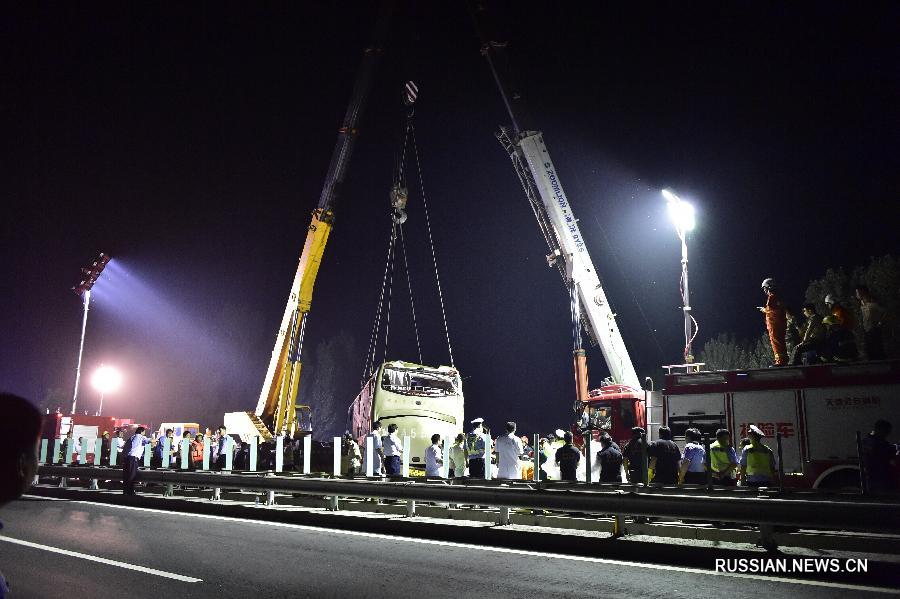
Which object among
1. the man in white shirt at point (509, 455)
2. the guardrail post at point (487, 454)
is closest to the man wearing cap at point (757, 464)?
the man in white shirt at point (509, 455)

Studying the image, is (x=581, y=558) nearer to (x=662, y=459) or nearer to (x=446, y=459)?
(x=662, y=459)

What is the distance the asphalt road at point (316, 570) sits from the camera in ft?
17.7

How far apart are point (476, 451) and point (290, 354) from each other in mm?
12027

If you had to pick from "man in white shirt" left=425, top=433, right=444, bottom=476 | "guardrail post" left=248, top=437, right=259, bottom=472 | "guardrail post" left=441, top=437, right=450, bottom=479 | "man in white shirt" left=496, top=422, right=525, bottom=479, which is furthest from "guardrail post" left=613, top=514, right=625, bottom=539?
"guardrail post" left=248, top=437, right=259, bottom=472

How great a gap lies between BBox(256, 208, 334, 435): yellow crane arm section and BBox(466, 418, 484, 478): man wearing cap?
11179 millimetres

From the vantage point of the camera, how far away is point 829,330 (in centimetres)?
1138

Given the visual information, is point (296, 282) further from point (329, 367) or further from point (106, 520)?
point (329, 367)

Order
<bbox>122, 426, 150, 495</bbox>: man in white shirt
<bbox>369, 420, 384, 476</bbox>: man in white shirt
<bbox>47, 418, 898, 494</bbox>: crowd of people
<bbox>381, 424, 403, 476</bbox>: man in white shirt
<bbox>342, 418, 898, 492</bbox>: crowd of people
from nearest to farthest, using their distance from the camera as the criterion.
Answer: <bbox>342, 418, 898, 492</bbox>: crowd of people, <bbox>47, 418, 898, 494</bbox>: crowd of people, <bbox>381, 424, 403, 476</bbox>: man in white shirt, <bbox>369, 420, 384, 476</bbox>: man in white shirt, <bbox>122, 426, 150, 495</bbox>: man in white shirt

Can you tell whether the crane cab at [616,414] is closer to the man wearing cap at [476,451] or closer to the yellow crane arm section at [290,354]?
the man wearing cap at [476,451]

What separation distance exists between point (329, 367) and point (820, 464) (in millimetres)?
63181

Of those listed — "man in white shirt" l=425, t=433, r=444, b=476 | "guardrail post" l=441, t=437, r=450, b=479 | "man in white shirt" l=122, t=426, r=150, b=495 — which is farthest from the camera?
"man in white shirt" l=122, t=426, r=150, b=495

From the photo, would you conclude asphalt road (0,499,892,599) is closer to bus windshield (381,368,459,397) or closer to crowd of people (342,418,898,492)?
crowd of people (342,418,898,492)

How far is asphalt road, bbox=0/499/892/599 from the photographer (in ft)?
17.7

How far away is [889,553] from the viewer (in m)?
6.68
